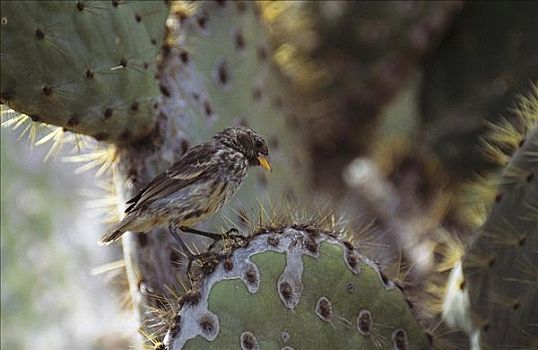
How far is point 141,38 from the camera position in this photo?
10.9 ft

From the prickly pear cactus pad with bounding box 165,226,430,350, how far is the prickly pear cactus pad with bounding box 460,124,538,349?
0.89 ft

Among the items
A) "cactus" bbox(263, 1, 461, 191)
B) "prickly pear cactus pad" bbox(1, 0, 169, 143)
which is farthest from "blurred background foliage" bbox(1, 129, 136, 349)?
"prickly pear cactus pad" bbox(1, 0, 169, 143)

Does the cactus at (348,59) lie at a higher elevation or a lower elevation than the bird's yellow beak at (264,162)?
lower

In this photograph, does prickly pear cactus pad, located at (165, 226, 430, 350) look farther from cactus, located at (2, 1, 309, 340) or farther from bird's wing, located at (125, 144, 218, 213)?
cactus, located at (2, 1, 309, 340)

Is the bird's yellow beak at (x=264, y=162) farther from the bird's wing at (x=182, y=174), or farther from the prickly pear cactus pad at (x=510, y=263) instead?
the prickly pear cactus pad at (x=510, y=263)

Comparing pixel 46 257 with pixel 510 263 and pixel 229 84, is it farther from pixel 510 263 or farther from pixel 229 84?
pixel 510 263

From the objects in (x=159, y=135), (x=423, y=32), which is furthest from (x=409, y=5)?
(x=159, y=135)

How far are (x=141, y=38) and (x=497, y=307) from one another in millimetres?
1121

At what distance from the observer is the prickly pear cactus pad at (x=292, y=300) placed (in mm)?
2586

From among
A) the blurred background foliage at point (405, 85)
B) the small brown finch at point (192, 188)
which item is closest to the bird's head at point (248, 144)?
the small brown finch at point (192, 188)

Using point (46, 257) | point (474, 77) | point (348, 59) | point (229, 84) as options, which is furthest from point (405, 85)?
point (46, 257)

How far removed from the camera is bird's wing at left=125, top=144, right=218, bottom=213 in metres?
2.96

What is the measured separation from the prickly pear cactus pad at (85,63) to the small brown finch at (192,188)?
A: 30cm

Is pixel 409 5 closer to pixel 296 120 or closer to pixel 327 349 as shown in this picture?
pixel 296 120
